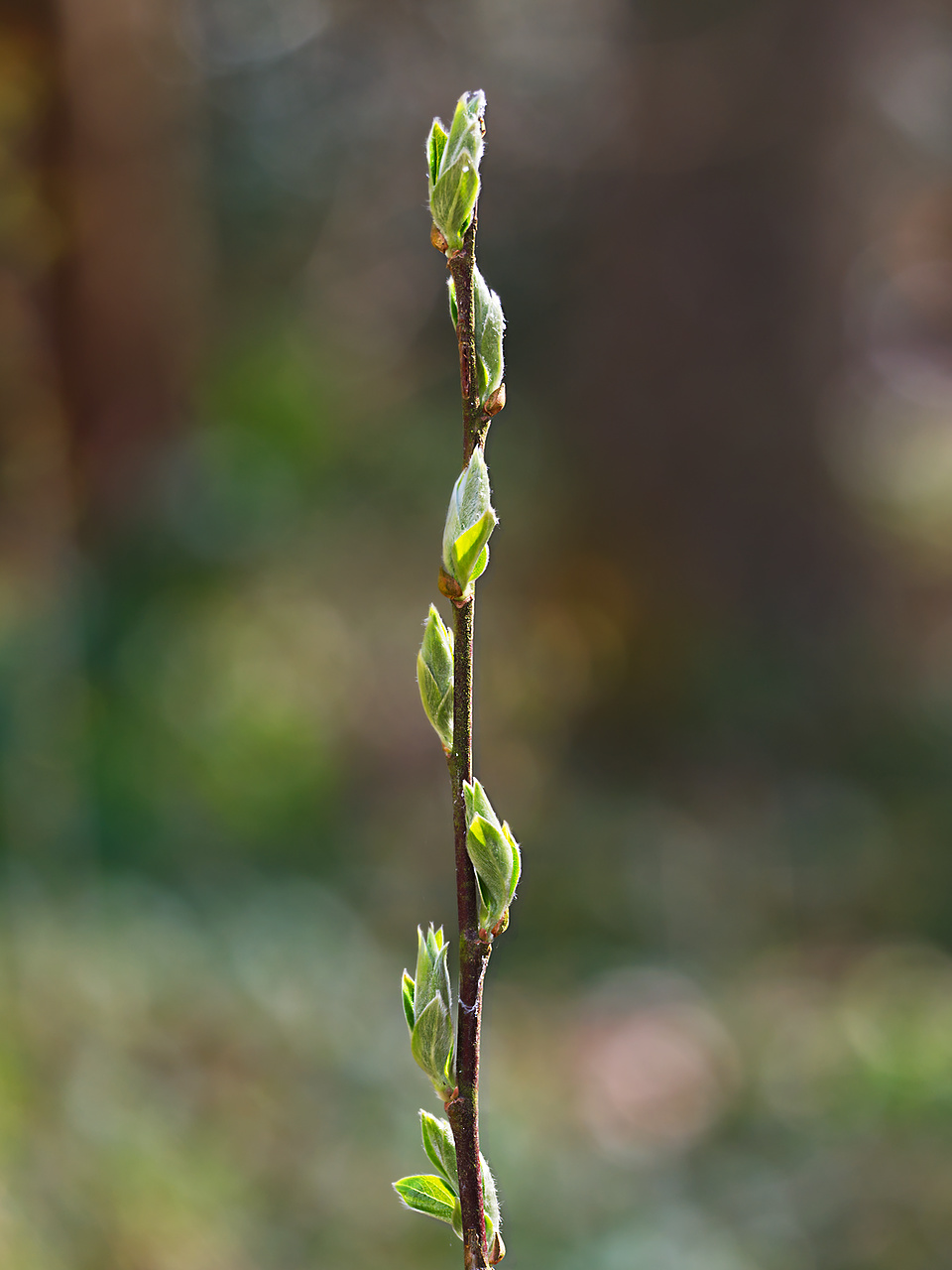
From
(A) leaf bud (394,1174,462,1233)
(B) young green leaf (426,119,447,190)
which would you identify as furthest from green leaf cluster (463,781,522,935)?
(B) young green leaf (426,119,447,190)

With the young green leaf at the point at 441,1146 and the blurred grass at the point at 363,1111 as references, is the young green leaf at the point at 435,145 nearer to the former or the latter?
the young green leaf at the point at 441,1146

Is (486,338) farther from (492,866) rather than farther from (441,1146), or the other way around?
(441,1146)

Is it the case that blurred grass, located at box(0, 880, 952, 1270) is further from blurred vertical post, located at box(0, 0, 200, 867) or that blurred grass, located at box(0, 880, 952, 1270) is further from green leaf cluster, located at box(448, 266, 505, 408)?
green leaf cluster, located at box(448, 266, 505, 408)

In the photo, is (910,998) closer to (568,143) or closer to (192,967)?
(192,967)

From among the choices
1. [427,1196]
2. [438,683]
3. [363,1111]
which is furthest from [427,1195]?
[363,1111]

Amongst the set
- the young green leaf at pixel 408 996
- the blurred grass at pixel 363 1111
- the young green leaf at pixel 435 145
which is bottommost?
Result: the blurred grass at pixel 363 1111

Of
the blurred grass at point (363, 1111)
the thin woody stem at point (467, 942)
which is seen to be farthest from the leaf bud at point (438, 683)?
the blurred grass at point (363, 1111)
